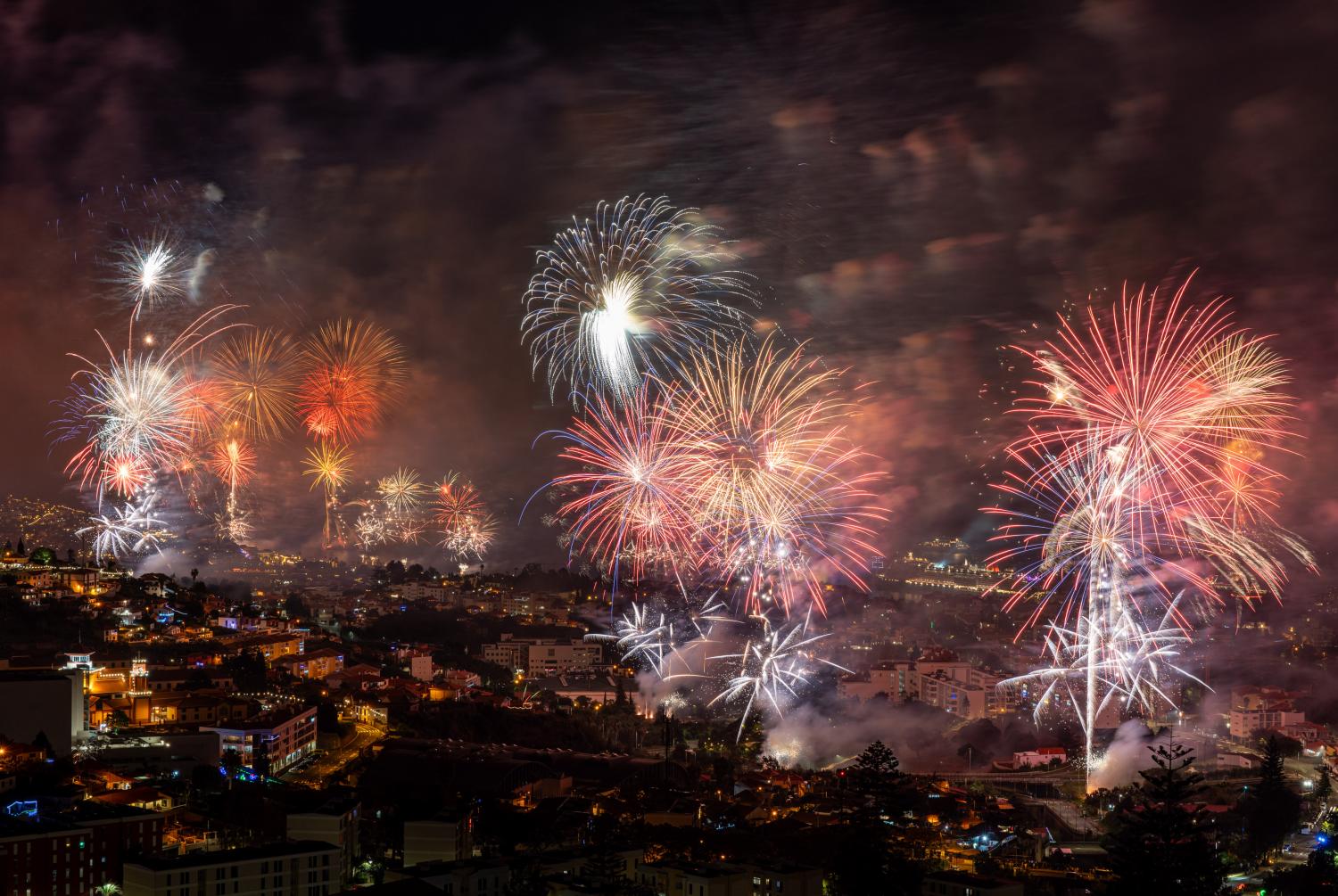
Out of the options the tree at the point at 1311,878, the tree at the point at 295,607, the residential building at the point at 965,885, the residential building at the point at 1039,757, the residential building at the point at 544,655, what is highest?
the tree at the point at 295,607

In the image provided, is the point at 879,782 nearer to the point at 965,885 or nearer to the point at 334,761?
the point at 965,885

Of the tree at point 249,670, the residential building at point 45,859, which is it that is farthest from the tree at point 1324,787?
the residential building at point 45,859

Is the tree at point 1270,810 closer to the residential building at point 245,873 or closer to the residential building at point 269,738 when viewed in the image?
the residential building at point 245,873

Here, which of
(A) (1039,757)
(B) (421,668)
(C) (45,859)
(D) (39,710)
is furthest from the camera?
(B) (421,668)

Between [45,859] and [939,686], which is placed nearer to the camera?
[45,859]

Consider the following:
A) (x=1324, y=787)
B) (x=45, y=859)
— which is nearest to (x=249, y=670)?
(x=45, y=859)

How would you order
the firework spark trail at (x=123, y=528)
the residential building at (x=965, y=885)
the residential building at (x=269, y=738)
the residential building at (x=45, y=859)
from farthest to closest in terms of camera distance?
the firework spark trail at (x=123, y=528)
the residential building at (x=269, y=738)
the residential building at (x=965, y=885)
the residential building at (x=45, y=859)

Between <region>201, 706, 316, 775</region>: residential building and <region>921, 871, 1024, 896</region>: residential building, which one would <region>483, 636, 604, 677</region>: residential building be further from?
<region>921, 871, 1024, 896</region>: residential building

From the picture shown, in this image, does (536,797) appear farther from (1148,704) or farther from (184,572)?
(184,572)
